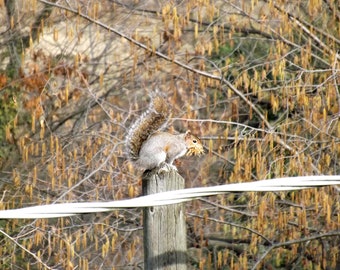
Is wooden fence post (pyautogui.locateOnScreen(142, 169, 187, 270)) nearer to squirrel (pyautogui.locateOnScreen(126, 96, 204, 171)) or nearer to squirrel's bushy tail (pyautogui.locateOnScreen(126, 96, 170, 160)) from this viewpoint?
squirrel (pyautogui.locateOnScreen(126, 96, 204, 171))

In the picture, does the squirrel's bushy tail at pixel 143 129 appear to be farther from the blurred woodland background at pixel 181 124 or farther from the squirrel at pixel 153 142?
the blurred woodland background at pixel 181 124

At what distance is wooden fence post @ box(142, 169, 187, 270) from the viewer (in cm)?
264

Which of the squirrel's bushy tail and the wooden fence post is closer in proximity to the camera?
the wooden fence post

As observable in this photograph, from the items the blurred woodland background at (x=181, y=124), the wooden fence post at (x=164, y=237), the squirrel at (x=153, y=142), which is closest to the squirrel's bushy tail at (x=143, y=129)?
the squirrel at (x=153, y=142)

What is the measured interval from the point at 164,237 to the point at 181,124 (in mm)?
4455

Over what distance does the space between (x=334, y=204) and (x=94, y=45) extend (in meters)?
2.56

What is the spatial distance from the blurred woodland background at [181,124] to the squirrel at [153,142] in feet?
5.10

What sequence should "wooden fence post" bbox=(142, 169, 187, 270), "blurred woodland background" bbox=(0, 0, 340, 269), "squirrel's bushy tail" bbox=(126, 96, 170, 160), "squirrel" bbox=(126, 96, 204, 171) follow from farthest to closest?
"blurred woodland background" bbox=(0, 0, 340, 269) < "squirrel's bushy tail" bbox=(126, 96, 170, 160) < "squirrel" bbox=(126, 96, 204, 171) < "wooden fence post" bbox=(142, 169, 187, 270)

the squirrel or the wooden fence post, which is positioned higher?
the squirrel

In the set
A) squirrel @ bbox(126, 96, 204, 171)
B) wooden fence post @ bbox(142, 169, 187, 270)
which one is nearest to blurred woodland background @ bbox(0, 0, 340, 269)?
squirrel @ bbox(126, 96, 204, 171)

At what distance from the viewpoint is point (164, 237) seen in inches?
104

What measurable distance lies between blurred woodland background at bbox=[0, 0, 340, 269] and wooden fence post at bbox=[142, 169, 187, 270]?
9.48 feet

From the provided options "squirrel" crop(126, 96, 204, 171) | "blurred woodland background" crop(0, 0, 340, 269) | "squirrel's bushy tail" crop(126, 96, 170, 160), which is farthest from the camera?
"blurred woodland background" crop(0, 0, 340, 269)

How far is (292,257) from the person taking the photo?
6668 millimetres
